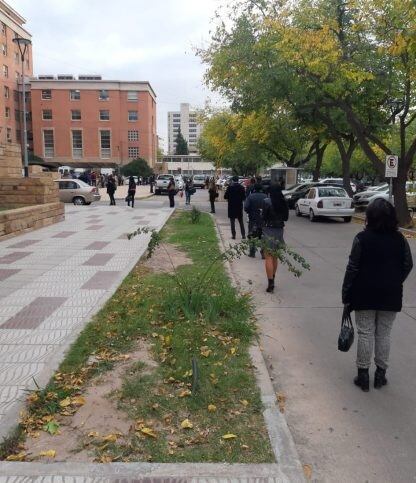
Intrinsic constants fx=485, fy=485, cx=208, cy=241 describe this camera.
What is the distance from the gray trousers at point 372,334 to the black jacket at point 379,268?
0.41ft

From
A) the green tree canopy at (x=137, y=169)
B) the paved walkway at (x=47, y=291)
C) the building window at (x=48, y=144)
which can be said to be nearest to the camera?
the paved walkway at (x=47, y=291)

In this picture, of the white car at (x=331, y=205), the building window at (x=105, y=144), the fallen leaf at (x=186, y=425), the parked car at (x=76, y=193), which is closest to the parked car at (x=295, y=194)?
the white car at (x=331, y=205)

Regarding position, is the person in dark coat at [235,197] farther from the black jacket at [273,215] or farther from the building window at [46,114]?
the building window at [46,114]

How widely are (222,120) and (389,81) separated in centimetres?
2118

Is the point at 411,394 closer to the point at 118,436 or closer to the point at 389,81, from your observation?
the point at 118,436

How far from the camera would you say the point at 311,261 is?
10.5 m

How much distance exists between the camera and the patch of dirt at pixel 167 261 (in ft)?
29.8

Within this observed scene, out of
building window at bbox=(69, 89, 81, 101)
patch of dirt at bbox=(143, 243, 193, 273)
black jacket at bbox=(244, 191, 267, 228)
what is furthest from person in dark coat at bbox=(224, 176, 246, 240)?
building window at bbox=(69, 89, 81, 101)

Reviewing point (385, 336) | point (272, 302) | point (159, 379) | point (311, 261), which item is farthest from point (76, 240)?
point (385, 336)

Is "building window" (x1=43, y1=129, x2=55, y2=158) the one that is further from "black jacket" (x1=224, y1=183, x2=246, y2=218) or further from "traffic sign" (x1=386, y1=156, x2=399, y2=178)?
"black jacket" (x1=224, y1=183, x2=246, y2=218)

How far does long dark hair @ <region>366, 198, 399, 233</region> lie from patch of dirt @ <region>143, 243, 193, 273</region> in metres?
4.82

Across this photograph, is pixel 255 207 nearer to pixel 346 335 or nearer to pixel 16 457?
pixel 346 335

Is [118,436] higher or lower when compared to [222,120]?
lower

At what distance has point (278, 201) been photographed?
786 centimetres
